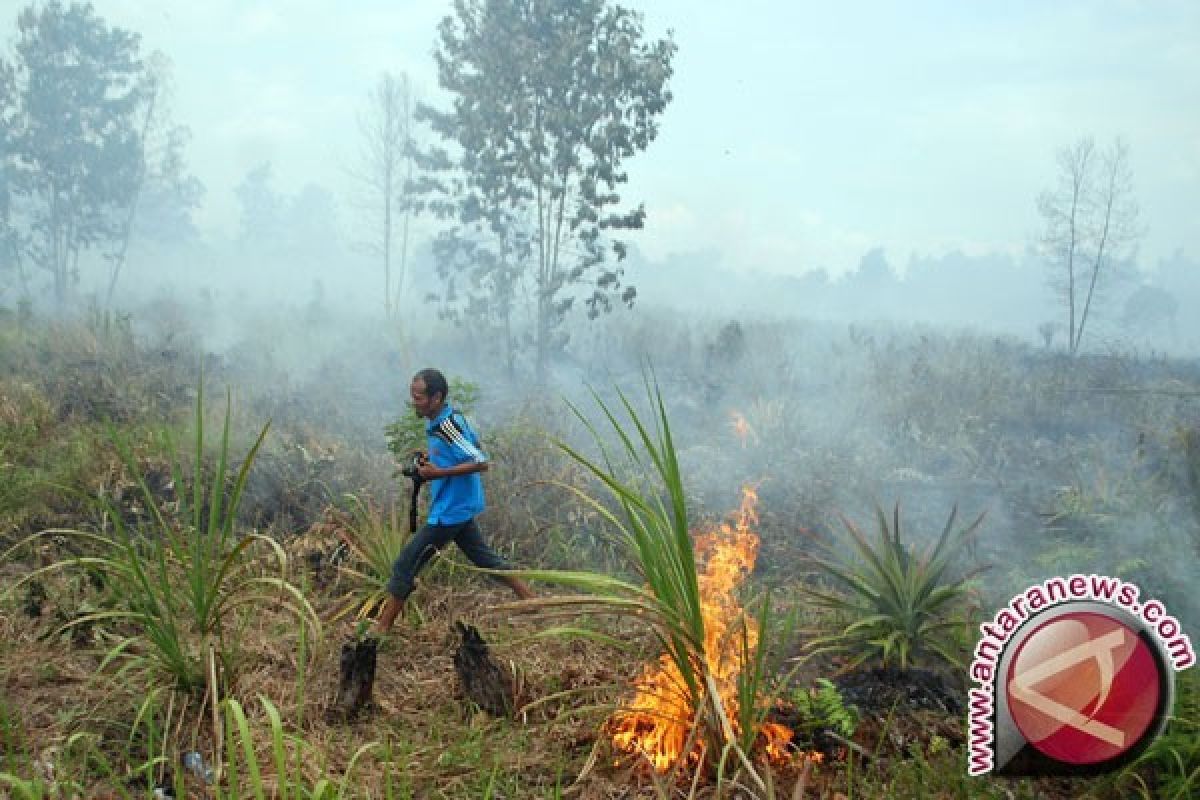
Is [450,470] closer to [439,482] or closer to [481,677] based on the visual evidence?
[439,482]

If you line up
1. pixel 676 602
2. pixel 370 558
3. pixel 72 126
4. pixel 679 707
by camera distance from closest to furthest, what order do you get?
pixel 676 602
pixel 679 707
pixel 370 558
pixel 72 126

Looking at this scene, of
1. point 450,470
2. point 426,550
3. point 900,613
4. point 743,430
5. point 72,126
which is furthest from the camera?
Result: point 72,126

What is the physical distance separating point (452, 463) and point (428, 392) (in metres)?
0.44

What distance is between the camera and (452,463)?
14.6 ft

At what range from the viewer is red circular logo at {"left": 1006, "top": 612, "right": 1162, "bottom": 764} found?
2.30m

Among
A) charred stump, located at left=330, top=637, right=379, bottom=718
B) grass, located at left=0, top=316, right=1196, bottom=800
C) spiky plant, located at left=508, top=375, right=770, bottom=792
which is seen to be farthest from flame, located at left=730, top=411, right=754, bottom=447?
spiky plant, located at left=508, top=375, right=770, bottom=792

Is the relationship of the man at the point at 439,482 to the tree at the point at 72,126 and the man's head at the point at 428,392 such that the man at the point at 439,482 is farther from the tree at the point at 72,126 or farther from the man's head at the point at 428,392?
the tree at the point at 72,126

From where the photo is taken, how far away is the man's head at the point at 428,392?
14.4 ft

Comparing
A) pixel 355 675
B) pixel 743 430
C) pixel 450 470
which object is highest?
pixel 450 470

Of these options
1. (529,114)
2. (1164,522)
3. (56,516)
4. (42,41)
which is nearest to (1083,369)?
(1164,522)

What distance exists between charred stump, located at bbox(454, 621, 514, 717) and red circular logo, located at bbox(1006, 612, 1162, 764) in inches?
85.7

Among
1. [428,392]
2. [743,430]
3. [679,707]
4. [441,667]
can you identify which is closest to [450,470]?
[428,392]

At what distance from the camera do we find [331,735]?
3.38 meters

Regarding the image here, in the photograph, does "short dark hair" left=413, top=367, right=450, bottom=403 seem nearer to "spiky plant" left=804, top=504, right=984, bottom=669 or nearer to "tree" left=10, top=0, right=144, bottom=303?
"spiky plant" left=804, top=504, right=984, bottom=669
